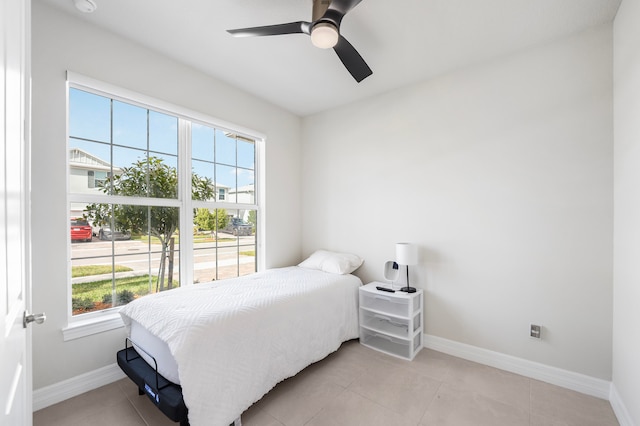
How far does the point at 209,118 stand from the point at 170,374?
2.19 meters

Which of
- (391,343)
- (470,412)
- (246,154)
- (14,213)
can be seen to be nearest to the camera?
(14,213)

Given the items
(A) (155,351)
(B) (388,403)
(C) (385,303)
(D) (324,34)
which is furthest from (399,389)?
(D) (324,34)

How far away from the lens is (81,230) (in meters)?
2.13

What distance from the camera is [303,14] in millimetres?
1992

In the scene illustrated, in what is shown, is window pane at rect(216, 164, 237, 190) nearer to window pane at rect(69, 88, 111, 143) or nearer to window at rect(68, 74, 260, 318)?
window at rect(68, 74, 260, 318)

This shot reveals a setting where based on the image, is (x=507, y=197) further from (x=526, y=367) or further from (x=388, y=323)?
(x=388, y=323)

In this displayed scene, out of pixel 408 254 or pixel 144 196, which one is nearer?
pixel 144 196

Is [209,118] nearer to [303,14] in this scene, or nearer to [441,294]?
[303,14]

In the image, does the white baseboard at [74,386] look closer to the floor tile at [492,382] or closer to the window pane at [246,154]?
the window pane at [246,154]

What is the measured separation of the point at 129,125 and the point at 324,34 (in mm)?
1777

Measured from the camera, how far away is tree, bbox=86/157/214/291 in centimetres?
225

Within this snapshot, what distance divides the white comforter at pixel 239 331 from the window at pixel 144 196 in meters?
0.39

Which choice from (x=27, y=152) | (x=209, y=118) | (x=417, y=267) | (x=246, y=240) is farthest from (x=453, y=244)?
(x=27, y=152)

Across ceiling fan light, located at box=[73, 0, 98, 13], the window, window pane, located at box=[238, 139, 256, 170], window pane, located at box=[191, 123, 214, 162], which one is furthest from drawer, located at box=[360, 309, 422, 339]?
ceiling fan light, located at box=[73, 0, 98, 13]
